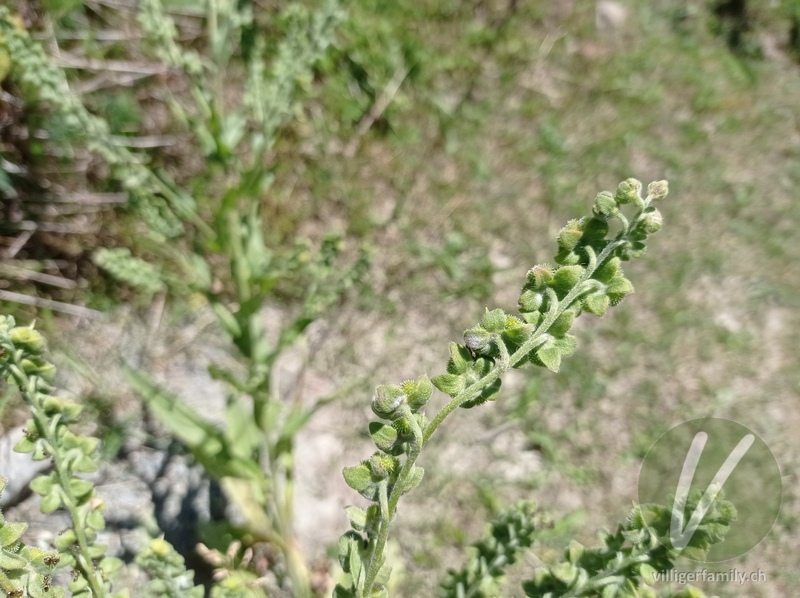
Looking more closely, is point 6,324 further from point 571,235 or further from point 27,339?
→ point 571,235

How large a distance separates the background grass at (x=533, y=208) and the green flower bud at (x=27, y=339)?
1.43 m

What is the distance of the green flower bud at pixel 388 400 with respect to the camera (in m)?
0.82

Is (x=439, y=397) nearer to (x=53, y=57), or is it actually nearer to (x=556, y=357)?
(x=556, y=357)

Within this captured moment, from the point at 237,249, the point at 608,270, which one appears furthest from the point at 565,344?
the point at 237,249

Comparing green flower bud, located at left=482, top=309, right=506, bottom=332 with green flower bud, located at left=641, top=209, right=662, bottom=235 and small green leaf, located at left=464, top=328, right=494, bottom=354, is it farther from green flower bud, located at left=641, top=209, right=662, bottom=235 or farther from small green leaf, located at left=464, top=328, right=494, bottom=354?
green flower bud, located at left=641, top=209, right=662, bottom=235

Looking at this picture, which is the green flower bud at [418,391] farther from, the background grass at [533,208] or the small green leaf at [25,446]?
the background grass at [533,208]

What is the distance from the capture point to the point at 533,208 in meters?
2.93

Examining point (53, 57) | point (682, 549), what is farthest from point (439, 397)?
point (53, 57)

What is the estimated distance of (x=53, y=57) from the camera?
2232mm

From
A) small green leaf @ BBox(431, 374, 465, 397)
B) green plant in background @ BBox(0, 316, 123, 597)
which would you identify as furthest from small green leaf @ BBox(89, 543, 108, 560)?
small green leaf @ BBox(431, 374, 465, 397)

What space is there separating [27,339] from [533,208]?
2364mm

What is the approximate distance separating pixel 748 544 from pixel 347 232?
184 centimetres

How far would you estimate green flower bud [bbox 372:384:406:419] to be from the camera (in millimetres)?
817
